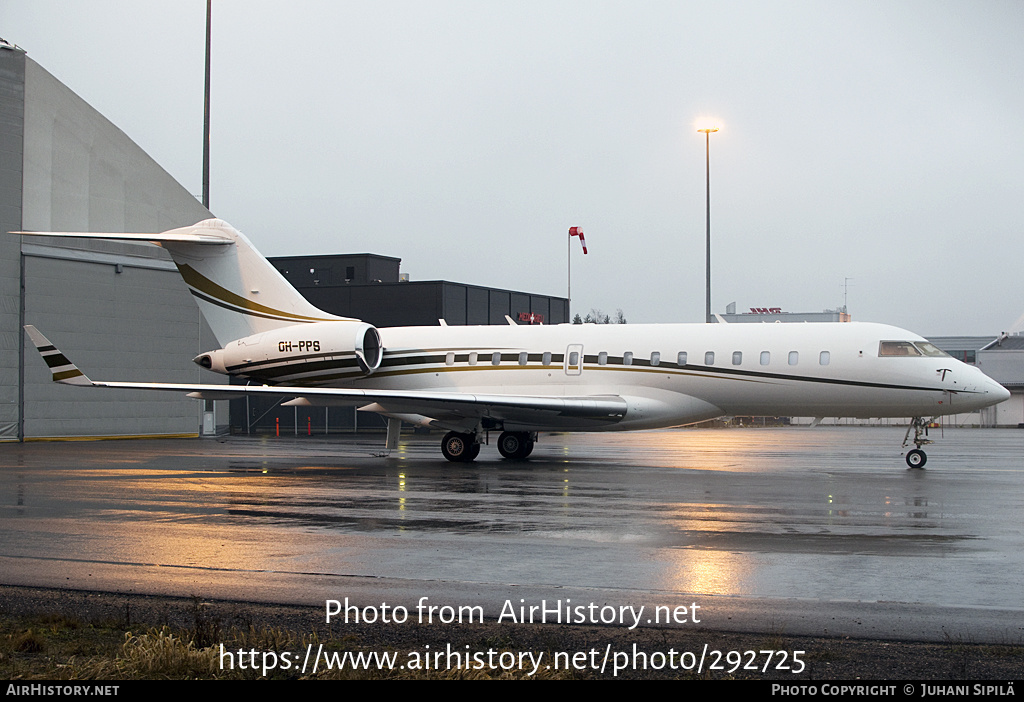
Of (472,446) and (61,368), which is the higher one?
(61,368)

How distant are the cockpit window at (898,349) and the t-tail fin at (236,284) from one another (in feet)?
41.7

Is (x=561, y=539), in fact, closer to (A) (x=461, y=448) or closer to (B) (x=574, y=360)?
(A) (x=461, y=448)

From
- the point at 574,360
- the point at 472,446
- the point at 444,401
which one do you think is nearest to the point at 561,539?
the point at 444,401

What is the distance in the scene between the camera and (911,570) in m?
8.45

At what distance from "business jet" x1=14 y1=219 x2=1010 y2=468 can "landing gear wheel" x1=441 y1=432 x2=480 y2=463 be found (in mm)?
35

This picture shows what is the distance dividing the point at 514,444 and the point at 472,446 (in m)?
1.31

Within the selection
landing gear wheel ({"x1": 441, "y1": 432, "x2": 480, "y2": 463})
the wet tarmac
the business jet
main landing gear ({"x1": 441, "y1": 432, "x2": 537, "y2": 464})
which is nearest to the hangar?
the business jet

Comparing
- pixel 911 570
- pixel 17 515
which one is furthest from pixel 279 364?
pixel 911 570

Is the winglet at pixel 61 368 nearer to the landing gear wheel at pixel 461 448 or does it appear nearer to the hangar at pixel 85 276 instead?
the landing gear wheel at pixel 461 448

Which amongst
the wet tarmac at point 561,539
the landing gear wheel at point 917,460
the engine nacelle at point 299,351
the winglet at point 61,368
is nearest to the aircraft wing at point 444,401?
the winglet at point 61,368

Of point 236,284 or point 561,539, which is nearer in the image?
point 561,539

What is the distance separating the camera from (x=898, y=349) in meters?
20.2

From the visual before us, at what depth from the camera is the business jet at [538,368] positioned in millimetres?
20031

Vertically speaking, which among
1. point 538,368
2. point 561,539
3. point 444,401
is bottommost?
point 561,539
